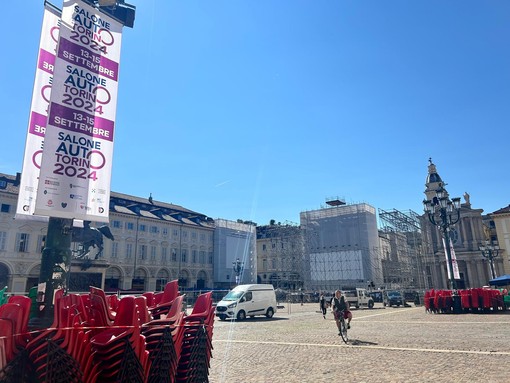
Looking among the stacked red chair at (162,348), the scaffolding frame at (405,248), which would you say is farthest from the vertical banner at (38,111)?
the scaffolding frame at (405,248)

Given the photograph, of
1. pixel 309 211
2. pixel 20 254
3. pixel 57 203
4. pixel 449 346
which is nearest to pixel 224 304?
pixel 449 346

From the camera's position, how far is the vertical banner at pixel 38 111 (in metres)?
6.16

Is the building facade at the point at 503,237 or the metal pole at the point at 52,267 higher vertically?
the building facade at the point at 503,237

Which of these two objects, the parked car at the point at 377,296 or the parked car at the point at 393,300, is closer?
the parked car at the point at 393,300

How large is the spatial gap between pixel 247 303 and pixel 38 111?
19.5 meters

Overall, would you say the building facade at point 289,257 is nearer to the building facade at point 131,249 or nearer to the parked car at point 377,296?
the building facade at point 131,249

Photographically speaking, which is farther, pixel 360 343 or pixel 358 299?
pixel 358 299

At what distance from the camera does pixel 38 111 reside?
21.1ft

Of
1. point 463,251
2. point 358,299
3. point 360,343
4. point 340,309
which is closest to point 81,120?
point 360,343

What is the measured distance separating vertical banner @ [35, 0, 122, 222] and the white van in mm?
17562

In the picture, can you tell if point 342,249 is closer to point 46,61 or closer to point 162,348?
point 46,61

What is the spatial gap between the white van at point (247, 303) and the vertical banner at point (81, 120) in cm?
1756

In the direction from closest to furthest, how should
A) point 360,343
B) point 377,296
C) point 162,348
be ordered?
1. point 162,348
2. point 360,343
3. point 377,296

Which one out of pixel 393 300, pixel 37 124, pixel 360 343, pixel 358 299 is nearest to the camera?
pixel 37 124
